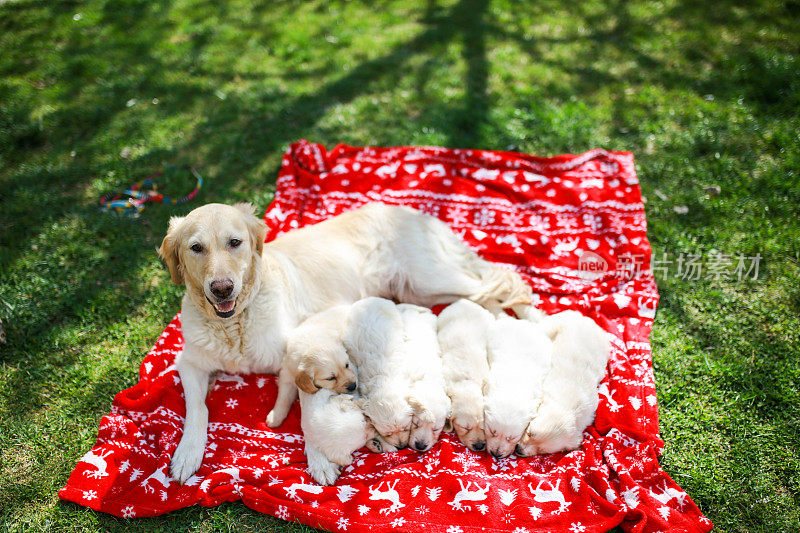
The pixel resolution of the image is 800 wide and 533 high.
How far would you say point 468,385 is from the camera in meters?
3.25

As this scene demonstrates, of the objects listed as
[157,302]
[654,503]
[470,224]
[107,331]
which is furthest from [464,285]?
[107,331]

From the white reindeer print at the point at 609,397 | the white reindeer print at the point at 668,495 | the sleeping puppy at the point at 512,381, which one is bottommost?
the white reindeer print at the point at 668,495

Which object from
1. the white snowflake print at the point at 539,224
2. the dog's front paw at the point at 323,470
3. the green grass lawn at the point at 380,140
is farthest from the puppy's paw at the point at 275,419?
the white snowflake print at the point at 539,224

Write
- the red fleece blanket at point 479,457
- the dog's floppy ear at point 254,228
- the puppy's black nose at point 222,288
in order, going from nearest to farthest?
the red fleece blanket at point 479,457 → the puppy's black nose at point 222,288 → the dog's floppy ear at point 254,228

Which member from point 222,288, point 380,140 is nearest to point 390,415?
point 222,288

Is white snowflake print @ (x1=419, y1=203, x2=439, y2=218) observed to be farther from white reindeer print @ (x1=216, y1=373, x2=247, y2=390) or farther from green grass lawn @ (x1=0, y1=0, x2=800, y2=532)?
white reindeer print @ (x1=216, y1=373, x2=247, y2=390)

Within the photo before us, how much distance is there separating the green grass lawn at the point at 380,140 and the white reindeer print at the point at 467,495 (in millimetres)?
1039

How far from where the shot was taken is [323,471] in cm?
314

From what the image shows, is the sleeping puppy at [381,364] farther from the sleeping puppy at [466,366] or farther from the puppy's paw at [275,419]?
the puppy's paw at [275,419]

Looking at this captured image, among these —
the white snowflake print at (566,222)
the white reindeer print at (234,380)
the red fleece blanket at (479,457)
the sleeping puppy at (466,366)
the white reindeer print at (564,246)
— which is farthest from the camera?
the white snowflake print at (566,222)

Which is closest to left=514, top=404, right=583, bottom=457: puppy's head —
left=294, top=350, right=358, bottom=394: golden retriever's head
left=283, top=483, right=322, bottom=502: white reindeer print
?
left=294, top=350, right=358, bottom=394: golden retriever's head

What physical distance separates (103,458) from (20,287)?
206 cm

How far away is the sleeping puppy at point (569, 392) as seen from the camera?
3154 millimetres

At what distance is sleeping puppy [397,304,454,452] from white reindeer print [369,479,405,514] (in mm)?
284
